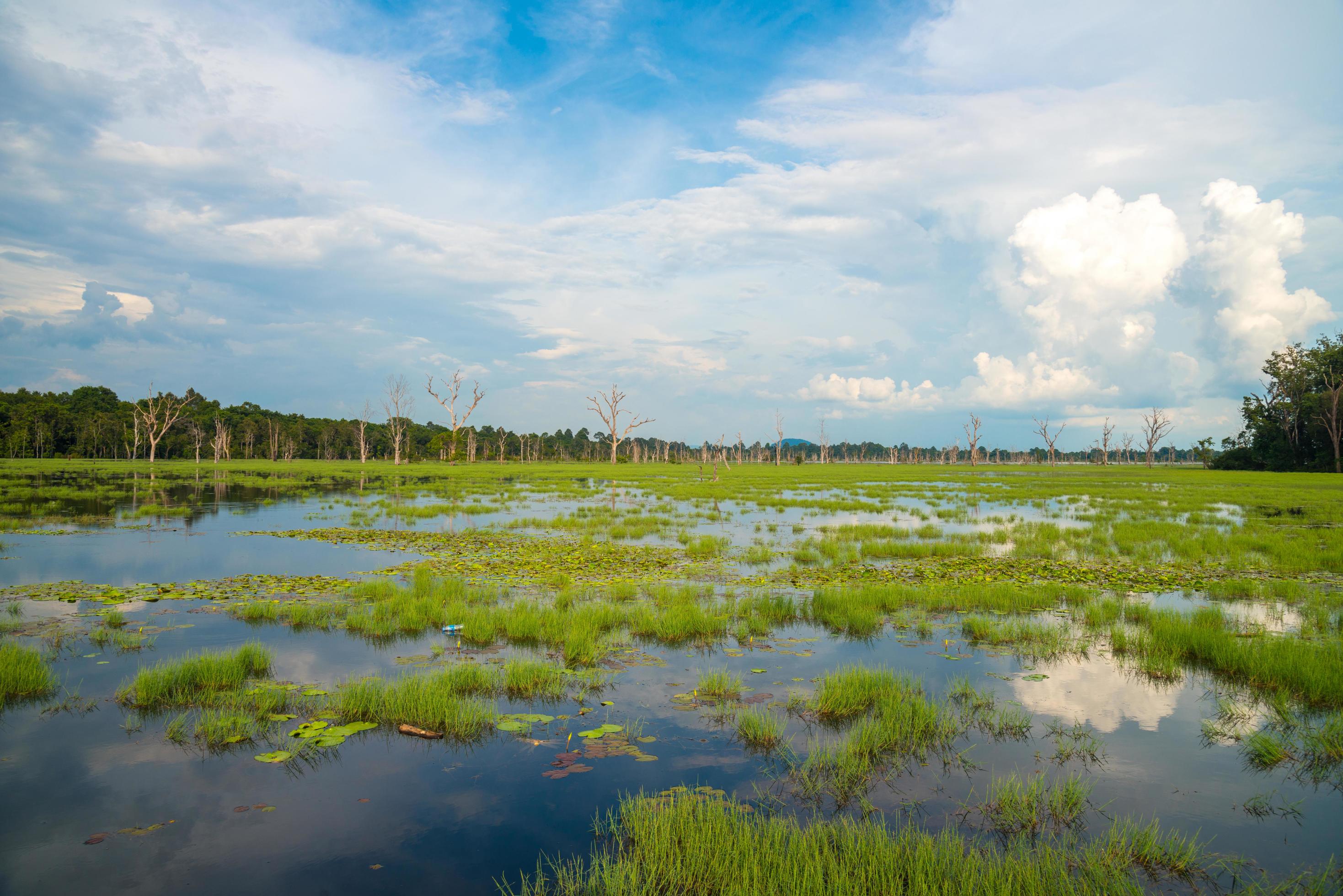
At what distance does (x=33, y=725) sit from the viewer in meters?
5.66

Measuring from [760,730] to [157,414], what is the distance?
109349 millimetres

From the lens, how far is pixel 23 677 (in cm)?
635

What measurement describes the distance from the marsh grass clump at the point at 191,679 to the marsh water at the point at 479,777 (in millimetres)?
228

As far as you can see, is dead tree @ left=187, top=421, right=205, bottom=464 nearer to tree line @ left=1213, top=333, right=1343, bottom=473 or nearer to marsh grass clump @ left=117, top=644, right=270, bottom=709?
marsh grass clump @ left=117, top=644, right=270, bottom=709

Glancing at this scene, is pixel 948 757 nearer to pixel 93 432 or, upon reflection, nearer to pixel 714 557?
pixel 714 557

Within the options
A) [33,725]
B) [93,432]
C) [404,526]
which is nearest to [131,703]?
[33,725]

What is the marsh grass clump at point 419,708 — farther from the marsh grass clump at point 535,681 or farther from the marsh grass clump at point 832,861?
the marsh grass clump at point 832,861

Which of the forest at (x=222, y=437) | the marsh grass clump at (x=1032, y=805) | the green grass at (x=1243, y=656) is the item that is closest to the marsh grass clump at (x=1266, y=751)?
the green grass at (x=1243, y=656)

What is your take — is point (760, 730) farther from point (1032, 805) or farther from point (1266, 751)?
point (1266, 751)

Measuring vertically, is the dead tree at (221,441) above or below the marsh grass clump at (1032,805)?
above

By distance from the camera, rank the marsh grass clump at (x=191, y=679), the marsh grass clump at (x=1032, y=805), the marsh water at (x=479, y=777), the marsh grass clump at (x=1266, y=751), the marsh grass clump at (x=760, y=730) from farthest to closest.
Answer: the marsh grass clump at (x=191, y=679)
the marsh grass clump at (x=760, y=730)
the marsh grass clump at (x=1266, y=751)
the marsh grass clump at (x=1032, y=805)
the marsh water at (x=479, y=777)

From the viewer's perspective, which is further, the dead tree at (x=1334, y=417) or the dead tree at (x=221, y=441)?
the dead tree at (x=221, y=441)

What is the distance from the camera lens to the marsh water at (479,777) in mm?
4023

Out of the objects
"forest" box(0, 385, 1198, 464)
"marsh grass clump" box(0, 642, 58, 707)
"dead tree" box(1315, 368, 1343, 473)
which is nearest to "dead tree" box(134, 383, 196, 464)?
"forest" box(0, 385, 1198, 464)
